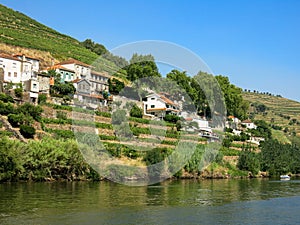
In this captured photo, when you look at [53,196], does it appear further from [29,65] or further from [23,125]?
[29,65]

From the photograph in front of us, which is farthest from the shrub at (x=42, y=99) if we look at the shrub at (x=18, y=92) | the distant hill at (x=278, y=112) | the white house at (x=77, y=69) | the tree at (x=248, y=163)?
the distant hill at (x=278, y=112)

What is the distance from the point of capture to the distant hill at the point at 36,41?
66438 millimetres

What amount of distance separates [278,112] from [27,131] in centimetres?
10244

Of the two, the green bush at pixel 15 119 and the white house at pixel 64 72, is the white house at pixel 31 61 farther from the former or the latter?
the green bush at pixel 15 119

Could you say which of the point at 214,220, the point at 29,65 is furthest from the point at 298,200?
the point at 29,65

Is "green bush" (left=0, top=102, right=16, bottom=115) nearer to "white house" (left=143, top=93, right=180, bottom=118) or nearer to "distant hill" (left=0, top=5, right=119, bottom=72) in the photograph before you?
"white house" (left=143, top=93, right=180, bottom=118)

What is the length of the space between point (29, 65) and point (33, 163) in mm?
26423

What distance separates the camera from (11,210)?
17953 mm

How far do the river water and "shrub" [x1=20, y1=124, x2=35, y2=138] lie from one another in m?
8.12

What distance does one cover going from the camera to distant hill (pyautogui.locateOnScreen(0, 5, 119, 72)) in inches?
2616

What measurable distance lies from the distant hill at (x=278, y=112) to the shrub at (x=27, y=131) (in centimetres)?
5775

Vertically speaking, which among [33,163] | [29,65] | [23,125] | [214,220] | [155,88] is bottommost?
[214,220]

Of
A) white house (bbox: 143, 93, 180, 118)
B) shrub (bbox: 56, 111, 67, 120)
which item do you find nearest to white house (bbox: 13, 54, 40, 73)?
shrub (bbox: 56, 111, 67, 120)

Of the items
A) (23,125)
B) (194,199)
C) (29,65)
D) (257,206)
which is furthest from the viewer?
(29,65)
